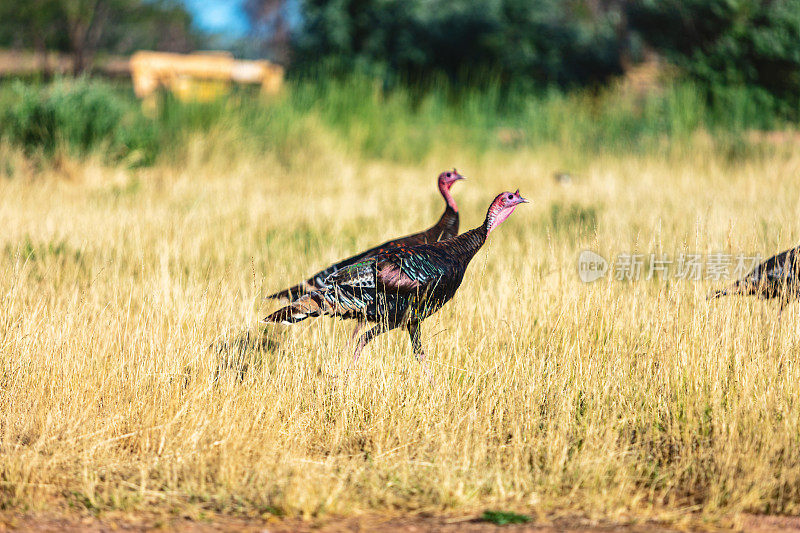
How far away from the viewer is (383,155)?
16141 millimetres

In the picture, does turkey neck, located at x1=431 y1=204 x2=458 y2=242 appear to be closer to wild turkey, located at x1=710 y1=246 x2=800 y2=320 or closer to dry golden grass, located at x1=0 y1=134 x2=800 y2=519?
dry golden grass, located at x1=0 y1=134 x2=800 y2=519

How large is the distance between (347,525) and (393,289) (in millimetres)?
1594

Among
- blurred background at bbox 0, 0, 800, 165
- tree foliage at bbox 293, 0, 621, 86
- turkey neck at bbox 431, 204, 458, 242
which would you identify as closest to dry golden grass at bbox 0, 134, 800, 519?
turkey neck at bbox 431, 204, 458, 242

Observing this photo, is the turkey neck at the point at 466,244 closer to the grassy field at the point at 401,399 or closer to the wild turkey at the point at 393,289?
the wild turkey at the point at 393,289

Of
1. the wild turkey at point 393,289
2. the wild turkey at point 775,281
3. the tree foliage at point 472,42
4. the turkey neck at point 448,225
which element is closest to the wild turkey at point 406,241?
the turkey neck at point 448,225

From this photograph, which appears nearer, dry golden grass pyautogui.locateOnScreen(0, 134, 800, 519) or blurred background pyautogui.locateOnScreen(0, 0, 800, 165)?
dry golden grass pyautogui.locateOnScreen(0, 134, 800, 519)

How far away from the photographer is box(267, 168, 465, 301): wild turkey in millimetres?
5617

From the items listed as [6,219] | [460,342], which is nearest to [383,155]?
[6,219]

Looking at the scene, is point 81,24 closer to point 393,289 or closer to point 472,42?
point 472,42

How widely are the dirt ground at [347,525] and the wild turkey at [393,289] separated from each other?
134cm

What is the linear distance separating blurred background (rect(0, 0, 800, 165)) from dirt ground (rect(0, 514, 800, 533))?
9.44m

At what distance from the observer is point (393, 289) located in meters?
4.96

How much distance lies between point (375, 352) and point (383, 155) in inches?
440

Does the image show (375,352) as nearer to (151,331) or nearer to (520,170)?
(151,331)
